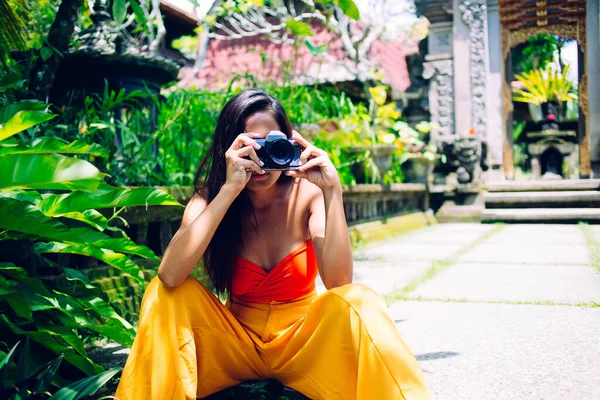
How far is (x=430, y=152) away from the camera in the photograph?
22.9 feet

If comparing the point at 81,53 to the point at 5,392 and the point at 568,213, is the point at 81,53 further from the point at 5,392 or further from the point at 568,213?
the point at 568,213

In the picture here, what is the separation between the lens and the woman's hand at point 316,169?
1.49 meters

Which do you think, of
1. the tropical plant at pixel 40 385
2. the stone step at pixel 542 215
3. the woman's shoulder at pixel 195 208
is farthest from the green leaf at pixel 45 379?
the stone step at pixel 542 215

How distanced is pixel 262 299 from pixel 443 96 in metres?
7.57

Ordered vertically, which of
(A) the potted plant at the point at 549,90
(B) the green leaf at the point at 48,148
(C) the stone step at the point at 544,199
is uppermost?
(A) the potted plant at the point at 549,90

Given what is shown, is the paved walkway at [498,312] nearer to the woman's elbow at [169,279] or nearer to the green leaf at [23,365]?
the woman's elbow at [169,279]

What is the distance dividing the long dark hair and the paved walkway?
0.71 metres

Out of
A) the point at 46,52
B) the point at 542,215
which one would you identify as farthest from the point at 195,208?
the point at 542,215

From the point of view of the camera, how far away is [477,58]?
8375 millimetres

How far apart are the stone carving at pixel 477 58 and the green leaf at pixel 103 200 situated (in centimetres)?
775

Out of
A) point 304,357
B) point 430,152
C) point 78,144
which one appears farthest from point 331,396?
point 430,152

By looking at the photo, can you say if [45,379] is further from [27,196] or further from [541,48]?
[541,48]

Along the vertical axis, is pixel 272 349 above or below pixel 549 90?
below

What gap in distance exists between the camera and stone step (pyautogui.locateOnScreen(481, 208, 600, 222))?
21.4ft
